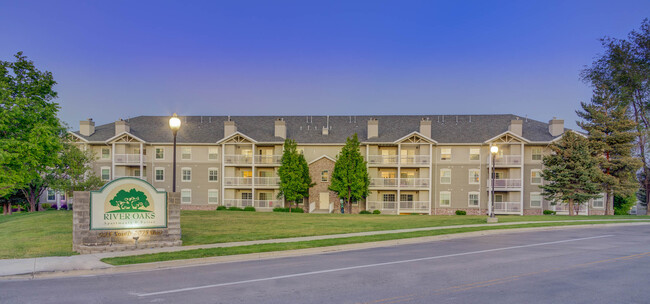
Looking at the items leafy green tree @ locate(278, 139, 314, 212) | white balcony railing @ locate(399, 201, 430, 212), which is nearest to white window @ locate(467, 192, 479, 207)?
white balcony railing @ locate(399, 201, 430, 212)

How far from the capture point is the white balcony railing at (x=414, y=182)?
137 ft

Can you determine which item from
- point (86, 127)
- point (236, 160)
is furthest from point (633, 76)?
point (86, 127)

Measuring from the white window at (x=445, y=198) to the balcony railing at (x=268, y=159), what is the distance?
56.3 feet

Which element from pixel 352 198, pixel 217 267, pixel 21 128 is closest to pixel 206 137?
pixel 352 198

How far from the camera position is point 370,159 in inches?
1684

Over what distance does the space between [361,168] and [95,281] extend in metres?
30.6

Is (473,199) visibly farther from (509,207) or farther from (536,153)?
(536,153)

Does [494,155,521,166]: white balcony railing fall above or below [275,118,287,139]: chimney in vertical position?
below

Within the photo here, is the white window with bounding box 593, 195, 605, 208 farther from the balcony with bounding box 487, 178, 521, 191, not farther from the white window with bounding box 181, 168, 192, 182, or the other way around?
the white window with bounding box 181, 168, 192, 182

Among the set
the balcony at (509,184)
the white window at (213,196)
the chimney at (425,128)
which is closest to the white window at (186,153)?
the white window at (213,196)

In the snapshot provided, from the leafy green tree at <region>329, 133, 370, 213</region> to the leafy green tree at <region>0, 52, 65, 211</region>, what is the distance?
22.6m

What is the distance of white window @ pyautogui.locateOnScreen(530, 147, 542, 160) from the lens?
41431 millimetres

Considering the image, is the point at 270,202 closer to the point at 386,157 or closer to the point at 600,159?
the point at 386,157

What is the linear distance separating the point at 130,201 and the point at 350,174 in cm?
2596
